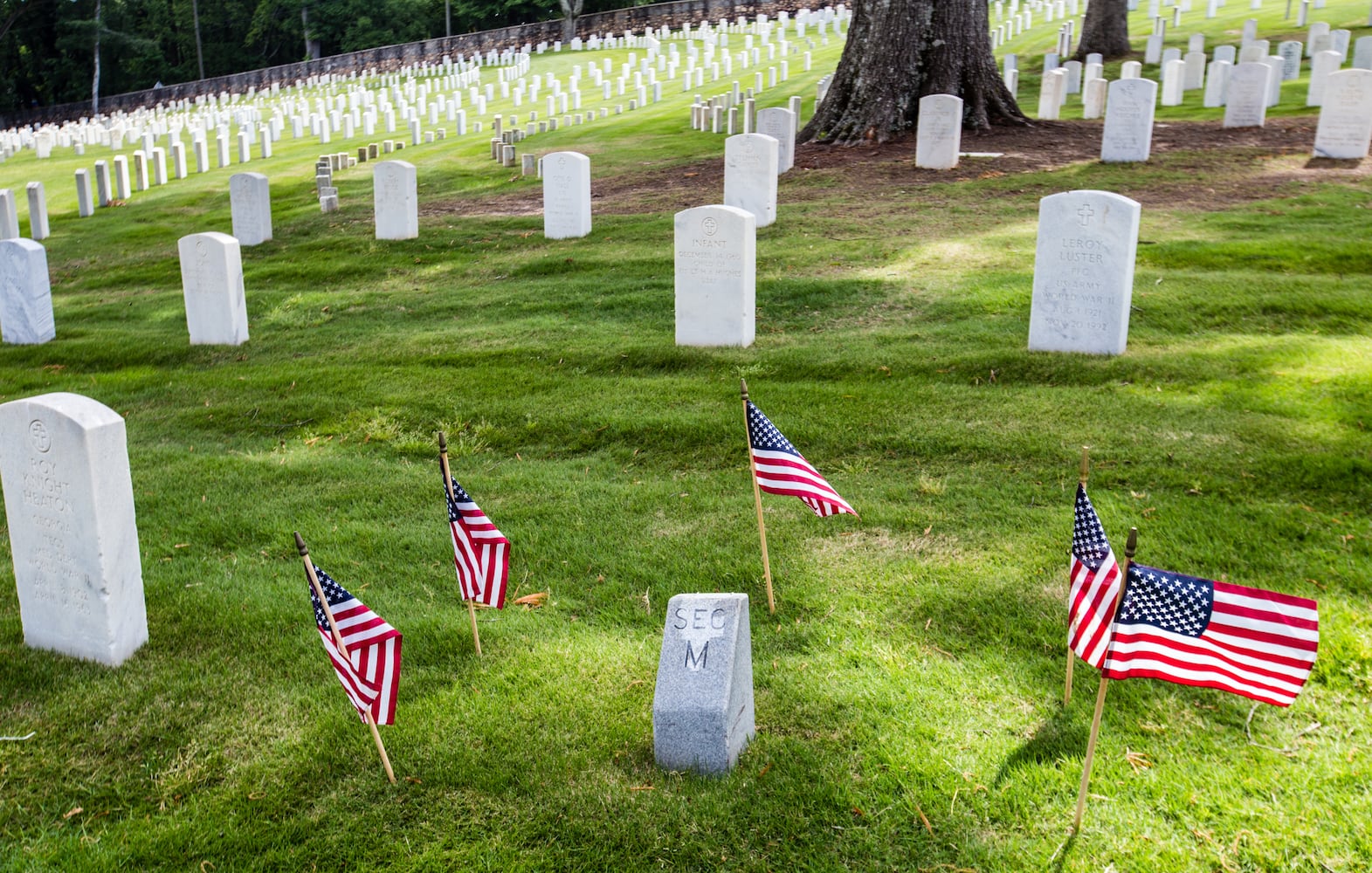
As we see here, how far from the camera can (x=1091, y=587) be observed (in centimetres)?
397

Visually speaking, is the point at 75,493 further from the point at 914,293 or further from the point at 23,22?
the point at 23,22

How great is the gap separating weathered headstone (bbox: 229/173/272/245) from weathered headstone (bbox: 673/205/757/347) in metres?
10.1

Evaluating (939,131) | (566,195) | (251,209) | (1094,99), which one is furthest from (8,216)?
(1094,99)

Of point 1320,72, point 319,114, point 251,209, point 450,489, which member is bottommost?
point 251,209

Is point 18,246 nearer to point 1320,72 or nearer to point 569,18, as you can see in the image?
point 1320,72

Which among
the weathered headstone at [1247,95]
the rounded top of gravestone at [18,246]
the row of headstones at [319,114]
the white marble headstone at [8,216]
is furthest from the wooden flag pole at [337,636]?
the row of headstones at [319,114]

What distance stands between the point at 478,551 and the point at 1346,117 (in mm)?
15881

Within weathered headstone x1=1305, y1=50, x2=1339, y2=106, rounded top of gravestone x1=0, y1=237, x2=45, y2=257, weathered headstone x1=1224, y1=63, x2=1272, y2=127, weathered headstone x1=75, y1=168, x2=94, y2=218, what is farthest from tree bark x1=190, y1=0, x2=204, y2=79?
weathered headstone x1=1224, y1=63, x2=1272, y2=127

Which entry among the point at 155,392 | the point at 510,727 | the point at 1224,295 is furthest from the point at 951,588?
the point at 155,392

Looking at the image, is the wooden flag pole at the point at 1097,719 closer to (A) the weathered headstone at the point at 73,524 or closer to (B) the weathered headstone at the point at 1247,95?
(A) the weathered headstone at the point at 73,524

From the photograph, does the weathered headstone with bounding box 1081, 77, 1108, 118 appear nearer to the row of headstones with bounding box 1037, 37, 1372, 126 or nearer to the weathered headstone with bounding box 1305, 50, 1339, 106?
the row of headstones with bounding box 1037, 37, 1372, 126

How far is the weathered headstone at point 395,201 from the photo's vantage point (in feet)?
52.9

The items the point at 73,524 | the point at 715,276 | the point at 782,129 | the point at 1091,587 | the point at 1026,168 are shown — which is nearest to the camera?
the point at 1091,587

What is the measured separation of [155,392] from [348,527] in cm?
502
